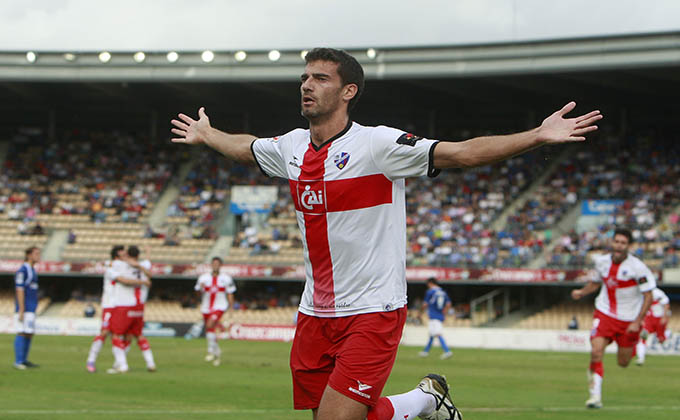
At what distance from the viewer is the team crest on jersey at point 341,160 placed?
5373 millimetres

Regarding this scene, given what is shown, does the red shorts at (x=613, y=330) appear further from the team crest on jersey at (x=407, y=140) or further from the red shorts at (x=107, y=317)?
the red shorts at (x=107, y=317)

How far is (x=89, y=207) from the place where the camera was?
42062 mm

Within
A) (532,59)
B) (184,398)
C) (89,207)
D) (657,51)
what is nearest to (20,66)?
(89,207)

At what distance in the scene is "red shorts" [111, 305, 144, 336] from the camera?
15.9 m

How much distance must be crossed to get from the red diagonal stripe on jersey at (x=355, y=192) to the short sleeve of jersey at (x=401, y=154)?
9 centimetres

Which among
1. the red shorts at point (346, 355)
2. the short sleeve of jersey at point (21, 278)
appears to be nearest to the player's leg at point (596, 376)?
the red shorts at point (346, 355)

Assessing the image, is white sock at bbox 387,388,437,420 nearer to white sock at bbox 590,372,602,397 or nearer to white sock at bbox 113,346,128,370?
white sock at bbox 590,372,602,397

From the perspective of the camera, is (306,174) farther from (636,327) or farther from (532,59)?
(532,59)

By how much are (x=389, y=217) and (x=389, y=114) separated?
1592 inches

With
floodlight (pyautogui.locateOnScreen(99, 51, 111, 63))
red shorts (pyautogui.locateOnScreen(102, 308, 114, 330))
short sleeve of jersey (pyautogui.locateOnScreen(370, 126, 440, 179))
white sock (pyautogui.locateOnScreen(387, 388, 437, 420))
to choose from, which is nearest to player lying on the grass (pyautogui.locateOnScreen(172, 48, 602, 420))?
short sleeve of jersey (pyautogui.locateOnScreen(370, 126, 440, 179))

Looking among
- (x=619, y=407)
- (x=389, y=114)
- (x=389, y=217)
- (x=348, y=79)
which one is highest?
(x=389, y=114)

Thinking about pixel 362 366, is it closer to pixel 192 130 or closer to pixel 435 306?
pixel 192 130

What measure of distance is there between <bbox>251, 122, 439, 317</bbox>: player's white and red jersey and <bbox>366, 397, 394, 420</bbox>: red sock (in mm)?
668

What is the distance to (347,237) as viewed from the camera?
213 inches
